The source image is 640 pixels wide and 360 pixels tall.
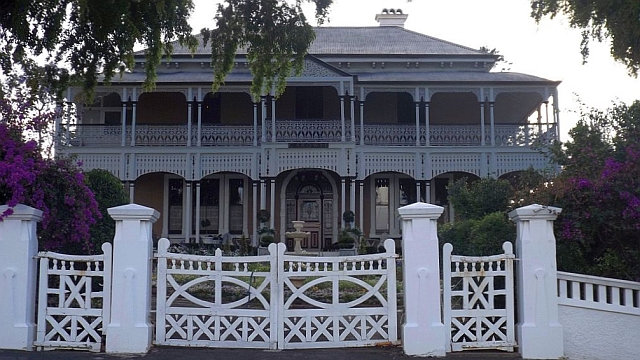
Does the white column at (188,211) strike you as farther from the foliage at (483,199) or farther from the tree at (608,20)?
the tree at (608,20)

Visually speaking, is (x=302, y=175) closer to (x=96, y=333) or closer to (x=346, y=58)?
(x=346, y=58)

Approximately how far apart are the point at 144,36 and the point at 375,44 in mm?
15833

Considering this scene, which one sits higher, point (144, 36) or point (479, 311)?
point (144, 36)

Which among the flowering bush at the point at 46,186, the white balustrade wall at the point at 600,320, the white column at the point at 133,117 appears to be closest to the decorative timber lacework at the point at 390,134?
the white column at the point at 133,117

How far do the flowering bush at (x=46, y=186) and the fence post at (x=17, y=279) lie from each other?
1.41ft

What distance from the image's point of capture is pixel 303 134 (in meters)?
21.8

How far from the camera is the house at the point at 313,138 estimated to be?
21.6 meters

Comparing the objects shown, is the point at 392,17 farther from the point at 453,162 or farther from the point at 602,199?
the point at 602,199

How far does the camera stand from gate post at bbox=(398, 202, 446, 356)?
7445 millimetres

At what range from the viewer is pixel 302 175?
23047mm

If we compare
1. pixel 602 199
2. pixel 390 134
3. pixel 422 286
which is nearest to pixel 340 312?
pixel 422 286

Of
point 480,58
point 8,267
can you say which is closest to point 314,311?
point 8,267

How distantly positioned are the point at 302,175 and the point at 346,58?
4.22 m

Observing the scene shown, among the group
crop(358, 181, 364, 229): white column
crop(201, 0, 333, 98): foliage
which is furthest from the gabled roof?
crop(201, 0, 333, 98): foliage
